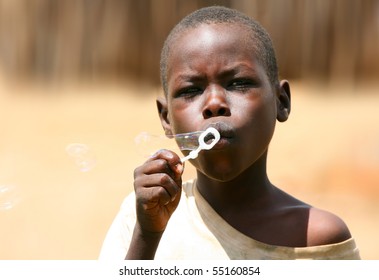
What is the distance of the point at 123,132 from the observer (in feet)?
18.9

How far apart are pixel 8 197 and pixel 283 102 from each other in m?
0.70

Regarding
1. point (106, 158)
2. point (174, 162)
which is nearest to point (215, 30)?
point (174, 162)

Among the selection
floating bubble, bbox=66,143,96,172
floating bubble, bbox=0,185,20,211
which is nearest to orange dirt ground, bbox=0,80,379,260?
floating bubble, bbox=0,185,20,211

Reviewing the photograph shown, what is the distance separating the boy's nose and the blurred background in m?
3.27

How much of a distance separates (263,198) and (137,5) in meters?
3.99

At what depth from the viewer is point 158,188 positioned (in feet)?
5.63

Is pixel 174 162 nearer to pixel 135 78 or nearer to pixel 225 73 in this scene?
pixel 225 73

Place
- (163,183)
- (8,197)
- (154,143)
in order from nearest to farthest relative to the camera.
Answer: (163,183)
(154,143)
(8,197)

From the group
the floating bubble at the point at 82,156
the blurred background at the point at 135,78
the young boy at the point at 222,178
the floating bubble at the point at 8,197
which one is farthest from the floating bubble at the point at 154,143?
the blurred background at the point at 135,78

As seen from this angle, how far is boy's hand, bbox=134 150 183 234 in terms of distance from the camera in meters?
1.72

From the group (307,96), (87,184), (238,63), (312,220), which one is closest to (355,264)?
(312,220)

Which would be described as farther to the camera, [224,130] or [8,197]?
[8,197]

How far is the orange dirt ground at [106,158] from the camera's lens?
14.3 feet

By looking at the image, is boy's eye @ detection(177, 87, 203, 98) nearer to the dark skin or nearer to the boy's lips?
the dark skin
